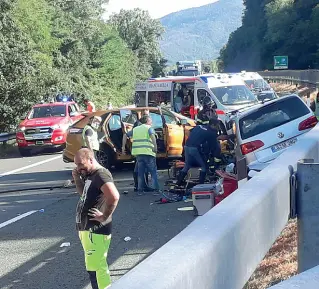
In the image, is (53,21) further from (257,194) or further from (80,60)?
(257,194)

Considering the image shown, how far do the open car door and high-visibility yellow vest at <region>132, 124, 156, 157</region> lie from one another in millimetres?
2723

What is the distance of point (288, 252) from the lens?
6.57 meters

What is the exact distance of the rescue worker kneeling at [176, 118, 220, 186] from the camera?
12.4 metres

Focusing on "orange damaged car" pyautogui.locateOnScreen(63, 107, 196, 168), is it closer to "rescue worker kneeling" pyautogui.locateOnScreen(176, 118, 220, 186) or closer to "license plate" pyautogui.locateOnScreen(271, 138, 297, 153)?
"rescue worker kneeling" pyautogui.locateOnScreen(176, 118, 220, 186)

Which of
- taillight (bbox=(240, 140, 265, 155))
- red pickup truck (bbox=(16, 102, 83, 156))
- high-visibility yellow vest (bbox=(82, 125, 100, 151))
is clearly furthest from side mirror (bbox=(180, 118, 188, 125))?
red pickup truck (bbox=(16, 102, 83, 156))

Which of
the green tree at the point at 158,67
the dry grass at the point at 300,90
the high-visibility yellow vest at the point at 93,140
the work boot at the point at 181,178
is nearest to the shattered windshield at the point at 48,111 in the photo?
the high-visibility yellow vest at the point at 93,140

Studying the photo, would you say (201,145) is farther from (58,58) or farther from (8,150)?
(58,58)

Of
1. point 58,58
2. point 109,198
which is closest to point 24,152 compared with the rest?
point 109,198

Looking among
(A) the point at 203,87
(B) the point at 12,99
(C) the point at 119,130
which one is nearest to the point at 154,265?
(C) the point at 119,130

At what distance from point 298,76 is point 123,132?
156 feet

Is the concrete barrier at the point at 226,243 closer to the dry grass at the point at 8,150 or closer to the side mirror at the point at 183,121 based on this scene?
the side mirror at the point at 183,121

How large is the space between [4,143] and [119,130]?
10348mm

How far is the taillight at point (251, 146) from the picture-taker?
1084cm

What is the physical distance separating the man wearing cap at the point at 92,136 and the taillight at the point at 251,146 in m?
4.14
